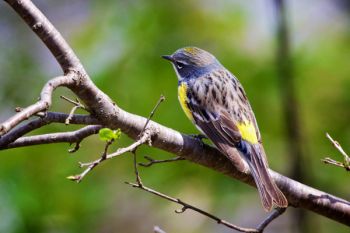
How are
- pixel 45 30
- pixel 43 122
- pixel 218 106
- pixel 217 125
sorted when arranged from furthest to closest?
pixel 218 106 → pixel 217 125 → pixel 43 122 → pixel 45 30

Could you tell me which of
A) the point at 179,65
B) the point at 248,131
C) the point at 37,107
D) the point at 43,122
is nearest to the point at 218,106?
the point at 248,131

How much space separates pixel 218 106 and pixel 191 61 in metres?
0.74

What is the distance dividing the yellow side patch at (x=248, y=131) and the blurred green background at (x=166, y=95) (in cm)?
25

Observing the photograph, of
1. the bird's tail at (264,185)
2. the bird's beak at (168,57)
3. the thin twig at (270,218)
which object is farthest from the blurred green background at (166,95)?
the thin twig at (270,218)

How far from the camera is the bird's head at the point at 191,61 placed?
561 centimetres

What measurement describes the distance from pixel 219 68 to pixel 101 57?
103 cm

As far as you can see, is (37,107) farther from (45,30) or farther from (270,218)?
(270,218)

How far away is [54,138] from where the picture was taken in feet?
10.7

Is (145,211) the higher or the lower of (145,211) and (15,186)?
the lower

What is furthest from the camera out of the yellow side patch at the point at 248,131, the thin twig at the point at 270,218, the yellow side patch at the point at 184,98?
the yellow side patch at the point at 184,98

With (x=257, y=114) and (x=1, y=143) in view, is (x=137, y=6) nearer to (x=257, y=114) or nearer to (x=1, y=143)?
(x=257, y=114)

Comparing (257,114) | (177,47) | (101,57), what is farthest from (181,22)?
(257,114)

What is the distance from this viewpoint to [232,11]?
6.22 m

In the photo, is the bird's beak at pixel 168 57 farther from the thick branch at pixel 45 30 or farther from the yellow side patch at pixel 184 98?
the thick branch at pixel 45 30
